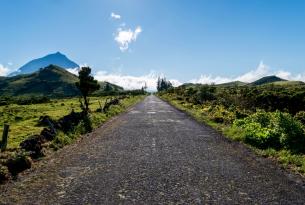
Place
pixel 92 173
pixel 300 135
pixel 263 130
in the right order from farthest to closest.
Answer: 1. pixel 263 130
2. pixel 300 135
3. pixel 92 173

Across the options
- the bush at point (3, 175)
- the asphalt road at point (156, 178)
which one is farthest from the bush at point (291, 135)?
the bush at point (3, 175)

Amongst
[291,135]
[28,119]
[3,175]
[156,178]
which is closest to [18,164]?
[3,175]

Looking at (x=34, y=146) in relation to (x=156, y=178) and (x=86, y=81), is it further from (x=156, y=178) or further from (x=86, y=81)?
(x=86, y=81)

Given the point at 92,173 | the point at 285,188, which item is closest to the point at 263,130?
the point at 285,188

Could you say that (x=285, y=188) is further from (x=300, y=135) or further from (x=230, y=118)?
(x=230, y=118)

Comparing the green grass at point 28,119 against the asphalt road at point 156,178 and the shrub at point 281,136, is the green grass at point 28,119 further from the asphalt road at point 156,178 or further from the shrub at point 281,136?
the shrub at point 281,136

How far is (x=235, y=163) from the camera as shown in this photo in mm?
13570

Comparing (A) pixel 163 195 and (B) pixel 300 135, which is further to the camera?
(B) pixel 300 135

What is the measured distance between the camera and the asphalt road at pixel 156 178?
9227mm

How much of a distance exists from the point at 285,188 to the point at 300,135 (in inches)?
286

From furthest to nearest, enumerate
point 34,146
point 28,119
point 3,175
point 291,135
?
1. point 28,119
2. point 291,135
3. point 34,146
4. point 3,175

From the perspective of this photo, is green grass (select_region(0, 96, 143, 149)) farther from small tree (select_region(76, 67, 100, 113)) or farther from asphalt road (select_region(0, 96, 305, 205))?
asphalt road (select_region(0, 96, 305, 205))

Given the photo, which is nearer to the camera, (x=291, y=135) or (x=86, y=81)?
(x=291, y=135)

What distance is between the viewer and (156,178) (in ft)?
36.7
